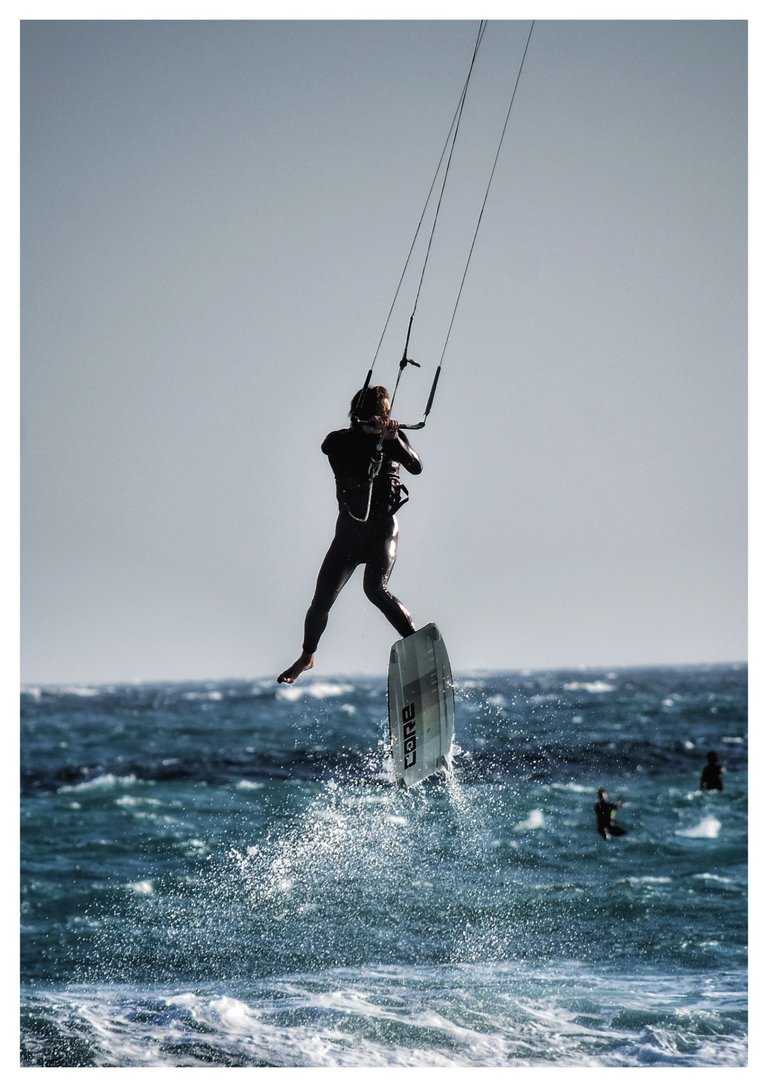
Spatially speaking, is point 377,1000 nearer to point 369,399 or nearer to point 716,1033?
A: point 716,1033

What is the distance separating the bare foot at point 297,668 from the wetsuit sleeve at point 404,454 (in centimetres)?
180

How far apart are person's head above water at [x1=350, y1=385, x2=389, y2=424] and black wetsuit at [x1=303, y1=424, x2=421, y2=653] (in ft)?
0.48

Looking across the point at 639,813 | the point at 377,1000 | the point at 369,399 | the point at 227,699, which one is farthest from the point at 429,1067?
the point at 227,699

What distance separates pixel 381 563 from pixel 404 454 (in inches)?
40.3

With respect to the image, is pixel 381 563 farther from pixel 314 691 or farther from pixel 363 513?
pixel 314 691

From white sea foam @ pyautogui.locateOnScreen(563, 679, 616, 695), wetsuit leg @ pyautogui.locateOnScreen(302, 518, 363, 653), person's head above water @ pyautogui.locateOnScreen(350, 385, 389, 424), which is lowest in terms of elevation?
white sea foam @ pyautogui.locateOnScreen(563, 679, 616, 695)

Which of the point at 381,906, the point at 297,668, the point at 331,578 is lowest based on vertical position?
the point at 381,906

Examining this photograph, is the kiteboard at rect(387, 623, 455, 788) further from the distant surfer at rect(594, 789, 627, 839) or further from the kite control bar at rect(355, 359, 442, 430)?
the distant surfer at rect(594, 789, 627, 839)

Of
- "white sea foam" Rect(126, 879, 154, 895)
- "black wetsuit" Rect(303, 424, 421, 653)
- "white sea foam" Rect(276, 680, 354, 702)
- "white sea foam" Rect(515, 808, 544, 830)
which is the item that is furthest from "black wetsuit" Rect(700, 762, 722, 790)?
"white sea foam" Rect(276, 680, 354, 702)

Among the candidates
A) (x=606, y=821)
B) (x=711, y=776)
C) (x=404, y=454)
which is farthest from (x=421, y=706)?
(x=711, y=776)

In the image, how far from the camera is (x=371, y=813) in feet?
123

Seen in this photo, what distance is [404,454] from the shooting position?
1269cm

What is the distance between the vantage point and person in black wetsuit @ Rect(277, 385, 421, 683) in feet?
41.7

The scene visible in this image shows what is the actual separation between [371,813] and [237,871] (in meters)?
4.67
